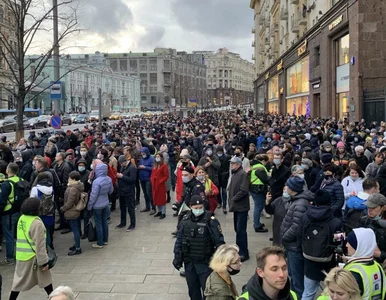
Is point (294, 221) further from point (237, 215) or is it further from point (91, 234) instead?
point (91, 234)

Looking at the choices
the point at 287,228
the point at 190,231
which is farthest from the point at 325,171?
the point at 190,231

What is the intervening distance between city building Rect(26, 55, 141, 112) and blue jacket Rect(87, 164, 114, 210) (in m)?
67.3

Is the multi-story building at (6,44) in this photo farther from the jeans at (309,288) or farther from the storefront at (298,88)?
the storefront at (298,88)

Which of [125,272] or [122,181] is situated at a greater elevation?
[122,181]

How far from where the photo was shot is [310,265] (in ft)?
16.9

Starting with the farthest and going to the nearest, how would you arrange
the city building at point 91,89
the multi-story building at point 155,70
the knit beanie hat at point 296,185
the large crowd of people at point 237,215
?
the multi-story building at point 155,70 → the city building at point 91,89 → the knit beanie hat at point 296,185 → the large crowd of people at point 237,215

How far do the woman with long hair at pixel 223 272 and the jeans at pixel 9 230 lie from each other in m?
5.11

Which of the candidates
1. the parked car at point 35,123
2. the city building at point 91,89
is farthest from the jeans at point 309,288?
the city building at point 91,89

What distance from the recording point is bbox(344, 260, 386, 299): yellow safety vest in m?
3.60

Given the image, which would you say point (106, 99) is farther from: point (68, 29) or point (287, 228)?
point (287, 228)

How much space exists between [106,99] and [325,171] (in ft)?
297

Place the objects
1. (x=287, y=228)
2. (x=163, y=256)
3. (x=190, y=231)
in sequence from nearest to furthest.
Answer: (x=190, y=231) < (x=287, y=228) < (x=163, y=256)

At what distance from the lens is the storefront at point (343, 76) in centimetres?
2325

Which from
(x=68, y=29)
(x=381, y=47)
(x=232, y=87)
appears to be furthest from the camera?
(x=232, y=87)
